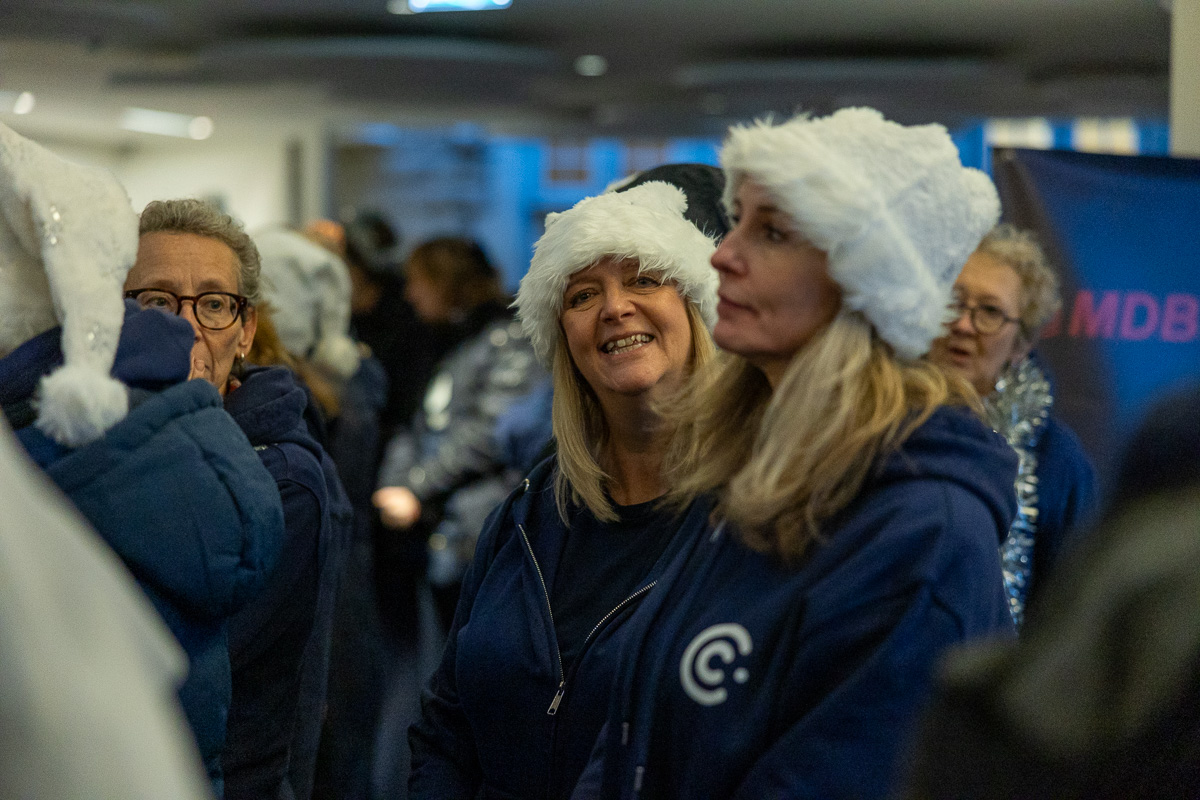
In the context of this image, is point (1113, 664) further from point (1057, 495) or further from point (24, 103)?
point (24, 103)

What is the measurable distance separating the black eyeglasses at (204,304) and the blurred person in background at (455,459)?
6.70 feet

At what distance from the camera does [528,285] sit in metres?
2.20

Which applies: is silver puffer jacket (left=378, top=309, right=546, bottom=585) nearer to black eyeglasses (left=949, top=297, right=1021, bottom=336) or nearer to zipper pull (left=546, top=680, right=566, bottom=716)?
black eyeglasses (left=949, top=297, right=1021, bottom=336)

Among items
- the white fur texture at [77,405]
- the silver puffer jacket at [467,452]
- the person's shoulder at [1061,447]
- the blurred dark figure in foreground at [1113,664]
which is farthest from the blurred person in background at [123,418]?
the silver puffer jacket at [467,452]

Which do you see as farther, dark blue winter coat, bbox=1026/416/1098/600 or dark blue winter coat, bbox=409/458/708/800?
dark blue winter coat, bbox=1026/416/1098/600

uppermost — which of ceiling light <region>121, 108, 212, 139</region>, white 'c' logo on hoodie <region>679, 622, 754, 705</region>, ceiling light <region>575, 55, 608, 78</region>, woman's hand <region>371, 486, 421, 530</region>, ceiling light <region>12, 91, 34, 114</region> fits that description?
ceiling light <region>121, 108, 212, 139</region>

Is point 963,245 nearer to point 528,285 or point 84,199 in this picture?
point 528,285

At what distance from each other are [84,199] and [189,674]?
638mm

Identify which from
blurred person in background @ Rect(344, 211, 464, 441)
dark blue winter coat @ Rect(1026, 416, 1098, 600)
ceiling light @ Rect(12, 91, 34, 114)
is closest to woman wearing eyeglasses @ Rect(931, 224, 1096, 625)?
dark blue winter coat @ Rect(1026, 416, 1098, 600)

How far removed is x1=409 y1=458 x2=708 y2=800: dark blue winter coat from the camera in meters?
1.82

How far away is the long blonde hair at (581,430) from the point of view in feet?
6.62

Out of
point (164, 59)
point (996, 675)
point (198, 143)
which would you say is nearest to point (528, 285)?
point (996, 675)

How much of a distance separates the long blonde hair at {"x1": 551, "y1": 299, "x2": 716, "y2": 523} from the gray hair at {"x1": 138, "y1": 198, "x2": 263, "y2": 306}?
63cm

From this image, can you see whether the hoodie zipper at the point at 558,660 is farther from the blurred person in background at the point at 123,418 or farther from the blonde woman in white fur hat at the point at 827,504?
the blurred person in background at the point at 123,418
